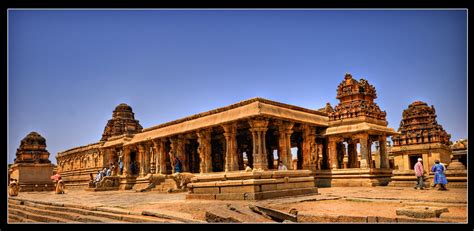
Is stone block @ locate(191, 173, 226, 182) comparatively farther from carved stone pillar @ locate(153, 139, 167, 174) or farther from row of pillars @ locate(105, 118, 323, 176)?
carved stone pillar @ locate(153, 139, 167, 174)

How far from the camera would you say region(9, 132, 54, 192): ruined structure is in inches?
1032

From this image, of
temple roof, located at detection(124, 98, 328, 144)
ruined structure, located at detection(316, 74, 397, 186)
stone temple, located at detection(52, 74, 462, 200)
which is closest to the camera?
stone temple, located at detection(52, 74, 462, 200)

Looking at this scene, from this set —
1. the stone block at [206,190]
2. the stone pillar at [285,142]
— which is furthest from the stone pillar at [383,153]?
the stone block at [206,190]

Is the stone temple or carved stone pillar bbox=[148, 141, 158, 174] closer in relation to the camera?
the stone temple

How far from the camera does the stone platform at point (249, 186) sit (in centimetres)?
1041

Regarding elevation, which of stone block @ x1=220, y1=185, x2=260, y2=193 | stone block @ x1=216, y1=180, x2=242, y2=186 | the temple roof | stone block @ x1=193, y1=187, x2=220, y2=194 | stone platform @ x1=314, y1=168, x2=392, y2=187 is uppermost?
the temple roof

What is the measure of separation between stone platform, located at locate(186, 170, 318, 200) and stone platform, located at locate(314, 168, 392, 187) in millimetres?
5762

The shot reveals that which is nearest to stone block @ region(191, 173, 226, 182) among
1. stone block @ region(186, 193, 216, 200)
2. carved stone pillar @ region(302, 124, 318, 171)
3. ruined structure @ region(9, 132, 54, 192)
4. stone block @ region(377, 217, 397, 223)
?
stone block @ region(186, 193, 216, 200)

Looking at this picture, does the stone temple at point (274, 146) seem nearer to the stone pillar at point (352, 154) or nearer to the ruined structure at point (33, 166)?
the stone pillar at point (352, 154)
